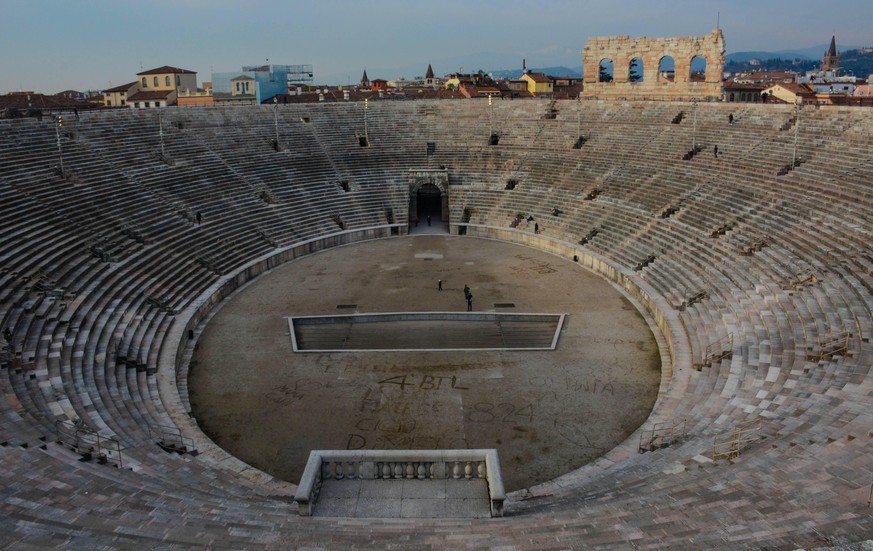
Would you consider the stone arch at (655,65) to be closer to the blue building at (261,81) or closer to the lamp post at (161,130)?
the lamp post at (161,130)

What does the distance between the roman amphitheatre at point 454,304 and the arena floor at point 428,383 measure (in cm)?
15

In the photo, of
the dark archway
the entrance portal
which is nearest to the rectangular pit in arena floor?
the entrance portal

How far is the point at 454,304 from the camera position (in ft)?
89.9

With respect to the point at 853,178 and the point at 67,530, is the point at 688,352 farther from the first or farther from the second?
the point at 67,530

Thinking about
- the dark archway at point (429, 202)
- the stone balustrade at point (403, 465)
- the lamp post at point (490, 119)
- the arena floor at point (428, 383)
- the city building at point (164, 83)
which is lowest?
the arena floor at point (428, 383)

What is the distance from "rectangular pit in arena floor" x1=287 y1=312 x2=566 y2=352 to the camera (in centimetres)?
2320

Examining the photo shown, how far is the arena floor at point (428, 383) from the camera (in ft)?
55.9

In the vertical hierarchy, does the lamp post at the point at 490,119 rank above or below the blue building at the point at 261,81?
below

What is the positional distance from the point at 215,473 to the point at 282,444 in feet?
7.99

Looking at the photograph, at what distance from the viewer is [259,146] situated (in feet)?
139

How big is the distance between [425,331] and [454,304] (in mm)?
3140

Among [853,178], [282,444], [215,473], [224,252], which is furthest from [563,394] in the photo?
[224,252]

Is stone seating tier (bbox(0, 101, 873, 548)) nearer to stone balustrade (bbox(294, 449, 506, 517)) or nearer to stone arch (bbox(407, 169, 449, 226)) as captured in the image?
stone arch (bbox(407, 169, 449, 226))

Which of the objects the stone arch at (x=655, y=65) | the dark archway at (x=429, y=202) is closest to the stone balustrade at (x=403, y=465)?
the dark archway at (x=429, y=202)
